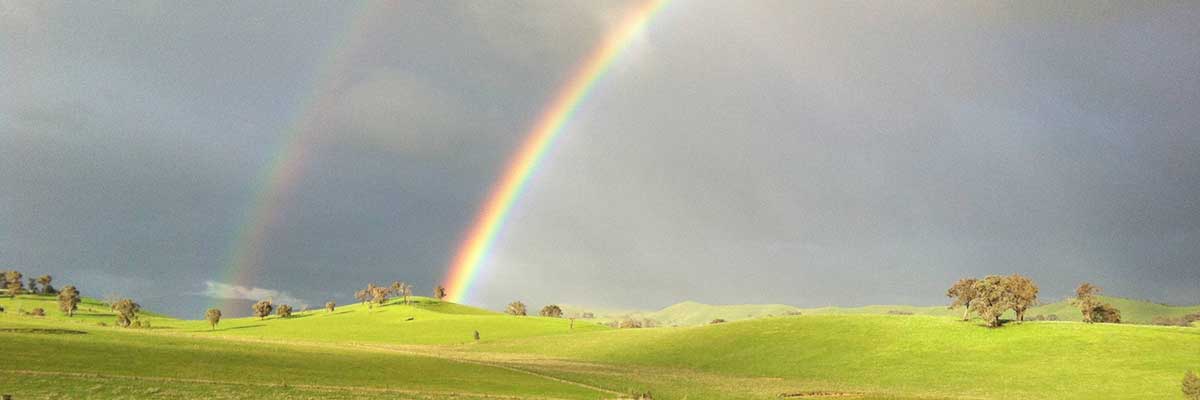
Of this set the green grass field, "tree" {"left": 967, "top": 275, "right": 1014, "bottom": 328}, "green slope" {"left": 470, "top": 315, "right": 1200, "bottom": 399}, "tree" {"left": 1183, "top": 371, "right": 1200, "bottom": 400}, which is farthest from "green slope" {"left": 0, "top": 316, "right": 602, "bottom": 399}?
"tree" {"left": 967, "top": 275, "right": 1014, "bottom": 328}

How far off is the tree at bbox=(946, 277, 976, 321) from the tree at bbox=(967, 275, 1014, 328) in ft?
6.94

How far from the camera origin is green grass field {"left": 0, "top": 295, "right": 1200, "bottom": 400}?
4594 cm

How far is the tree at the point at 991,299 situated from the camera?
105250mm

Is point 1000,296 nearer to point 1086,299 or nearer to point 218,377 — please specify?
point 1086,299

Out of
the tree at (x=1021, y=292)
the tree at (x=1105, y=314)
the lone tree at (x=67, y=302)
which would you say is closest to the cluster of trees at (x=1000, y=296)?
the tree at (x=1021, y=292)

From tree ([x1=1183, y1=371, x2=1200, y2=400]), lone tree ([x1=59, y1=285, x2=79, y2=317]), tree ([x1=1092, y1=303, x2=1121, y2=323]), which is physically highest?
lone tree ([x1=59, y1=285, x2=79, y2=317])

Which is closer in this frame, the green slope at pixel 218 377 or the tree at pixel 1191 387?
the green slope at pixel 218 377

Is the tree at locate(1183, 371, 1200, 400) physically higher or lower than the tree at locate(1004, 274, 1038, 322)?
lower

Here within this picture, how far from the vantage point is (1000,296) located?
107 meters

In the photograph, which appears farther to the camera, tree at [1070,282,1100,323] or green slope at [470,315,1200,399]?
tree at [1070,282,1100,323]

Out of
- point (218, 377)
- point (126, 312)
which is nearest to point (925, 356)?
point (218, 377)

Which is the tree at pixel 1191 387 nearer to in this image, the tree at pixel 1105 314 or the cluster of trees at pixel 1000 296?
the cluster of trees at pixel 1000 296

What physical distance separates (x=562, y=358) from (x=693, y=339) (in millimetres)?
27823

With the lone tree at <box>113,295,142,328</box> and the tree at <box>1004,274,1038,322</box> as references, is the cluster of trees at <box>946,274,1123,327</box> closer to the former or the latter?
the tree at <box>1004,274,1038,322</box>
